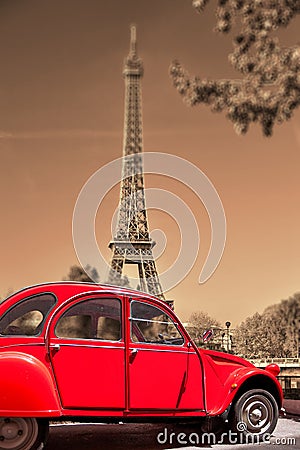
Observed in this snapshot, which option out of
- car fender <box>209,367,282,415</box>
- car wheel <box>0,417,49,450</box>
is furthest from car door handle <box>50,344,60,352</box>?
car fender <box>209,367,282,415</box>

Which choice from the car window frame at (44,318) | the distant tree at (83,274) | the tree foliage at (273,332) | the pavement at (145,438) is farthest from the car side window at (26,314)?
the tree foliage at (273,332)

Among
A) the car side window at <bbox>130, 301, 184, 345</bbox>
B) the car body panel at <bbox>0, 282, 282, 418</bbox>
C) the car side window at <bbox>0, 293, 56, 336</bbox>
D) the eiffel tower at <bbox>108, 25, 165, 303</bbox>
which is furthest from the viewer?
the eiffel tower at <bbox>108, 25, 165, 303</bbox>

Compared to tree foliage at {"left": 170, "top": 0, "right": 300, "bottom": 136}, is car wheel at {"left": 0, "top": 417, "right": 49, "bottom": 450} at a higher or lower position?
lower

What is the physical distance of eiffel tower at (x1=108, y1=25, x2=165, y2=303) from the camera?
44156mm

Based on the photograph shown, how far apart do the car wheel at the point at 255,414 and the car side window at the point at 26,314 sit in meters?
2.26

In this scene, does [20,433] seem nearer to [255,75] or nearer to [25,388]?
[25,388]

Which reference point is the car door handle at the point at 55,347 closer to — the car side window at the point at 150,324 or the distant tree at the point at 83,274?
the car side window at the point at 150,324

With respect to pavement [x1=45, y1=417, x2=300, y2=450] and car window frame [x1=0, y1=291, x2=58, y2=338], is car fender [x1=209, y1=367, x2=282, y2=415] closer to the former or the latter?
pavement [x1=45, y1=417, x2=300, y2=450]

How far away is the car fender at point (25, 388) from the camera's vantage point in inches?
217

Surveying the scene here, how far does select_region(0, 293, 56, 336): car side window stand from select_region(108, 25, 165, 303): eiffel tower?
33.3m

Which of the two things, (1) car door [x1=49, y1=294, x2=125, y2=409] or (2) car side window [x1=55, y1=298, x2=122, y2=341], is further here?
(2) car side window [x1=55, y1=298, x2=122, y2=341]

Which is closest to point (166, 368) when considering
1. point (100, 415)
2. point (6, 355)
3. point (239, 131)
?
point (100, 415)

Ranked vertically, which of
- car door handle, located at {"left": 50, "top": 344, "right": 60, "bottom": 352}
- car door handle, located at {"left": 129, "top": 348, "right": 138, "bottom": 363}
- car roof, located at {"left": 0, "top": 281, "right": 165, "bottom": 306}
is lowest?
car door handle, located at {"left": 129, "top": 348, "right": 138, "bottom": 363}

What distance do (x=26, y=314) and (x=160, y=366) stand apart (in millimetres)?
1429
